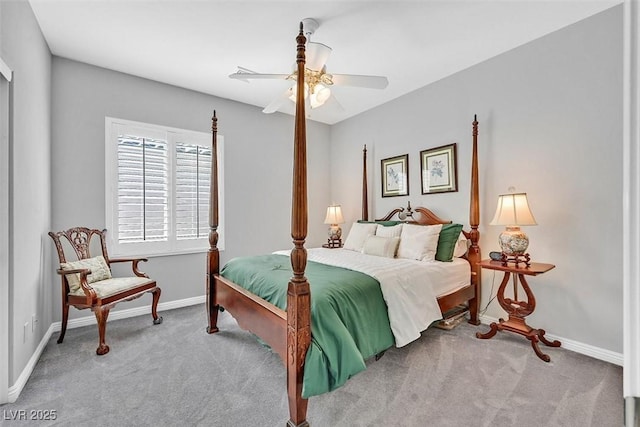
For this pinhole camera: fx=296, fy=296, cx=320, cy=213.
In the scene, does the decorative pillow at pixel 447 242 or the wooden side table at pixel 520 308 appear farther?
the decorative pillow at pixel 447 242

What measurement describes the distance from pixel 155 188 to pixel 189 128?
2.93 ft

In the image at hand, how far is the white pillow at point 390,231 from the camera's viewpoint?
11.6ft

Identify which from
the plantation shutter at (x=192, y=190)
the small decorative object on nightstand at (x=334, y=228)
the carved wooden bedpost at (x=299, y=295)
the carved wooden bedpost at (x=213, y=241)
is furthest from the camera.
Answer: the small decorative object on nightstand at (x=334, y=228)

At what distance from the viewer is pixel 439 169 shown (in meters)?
3.63

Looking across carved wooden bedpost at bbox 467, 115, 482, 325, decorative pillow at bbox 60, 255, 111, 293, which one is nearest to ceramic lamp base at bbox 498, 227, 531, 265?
carved wooden bedpost at bbox 467, 115, 482, 325

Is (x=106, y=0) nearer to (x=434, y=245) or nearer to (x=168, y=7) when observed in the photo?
(x=168, y=7)

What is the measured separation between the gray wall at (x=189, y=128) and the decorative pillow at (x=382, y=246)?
1714mm

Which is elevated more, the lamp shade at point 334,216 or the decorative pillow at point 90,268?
the lamp shade at point 334,216

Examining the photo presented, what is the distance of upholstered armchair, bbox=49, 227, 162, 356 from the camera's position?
2.56 metres

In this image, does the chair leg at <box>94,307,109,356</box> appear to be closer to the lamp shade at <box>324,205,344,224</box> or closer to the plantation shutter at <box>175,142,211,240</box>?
the plantation shutter at <box>175,142,211,240</box>

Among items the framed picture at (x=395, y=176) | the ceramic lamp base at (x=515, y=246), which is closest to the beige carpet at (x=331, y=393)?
the ceramic lamp base at (x=515, y=246)

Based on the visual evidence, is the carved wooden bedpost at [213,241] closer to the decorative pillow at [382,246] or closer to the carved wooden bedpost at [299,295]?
the carved wooden bedpost at [299,295]

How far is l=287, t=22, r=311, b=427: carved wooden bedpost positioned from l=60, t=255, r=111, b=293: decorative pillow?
2238mm

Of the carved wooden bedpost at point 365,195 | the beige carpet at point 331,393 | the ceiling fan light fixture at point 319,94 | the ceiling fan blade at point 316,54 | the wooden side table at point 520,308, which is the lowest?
the beige carpet at point 331,393
